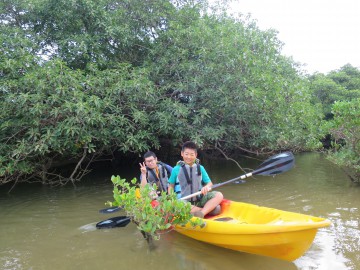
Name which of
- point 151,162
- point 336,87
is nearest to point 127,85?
point 151,162

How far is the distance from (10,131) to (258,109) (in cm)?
595

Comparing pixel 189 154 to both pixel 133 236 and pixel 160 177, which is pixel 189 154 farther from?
pixel 133 236

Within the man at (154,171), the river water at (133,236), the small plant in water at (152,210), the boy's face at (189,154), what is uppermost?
the boy's face at (189,154)

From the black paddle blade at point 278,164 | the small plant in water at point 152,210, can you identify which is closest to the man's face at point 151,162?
the small plant in water at point 152,210

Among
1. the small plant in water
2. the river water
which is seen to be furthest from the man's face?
the small plant in water

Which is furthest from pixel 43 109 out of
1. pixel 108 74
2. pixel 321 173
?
pixel 321 173

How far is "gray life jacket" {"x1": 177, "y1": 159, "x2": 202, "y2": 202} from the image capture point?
14.3 ft

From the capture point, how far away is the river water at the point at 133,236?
349cm

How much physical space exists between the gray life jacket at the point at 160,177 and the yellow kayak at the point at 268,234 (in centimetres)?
113

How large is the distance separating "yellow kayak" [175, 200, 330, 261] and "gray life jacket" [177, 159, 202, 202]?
62 centimetres

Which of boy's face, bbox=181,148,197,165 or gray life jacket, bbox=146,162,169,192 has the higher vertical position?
boy's face, bbox=181,148,197,165

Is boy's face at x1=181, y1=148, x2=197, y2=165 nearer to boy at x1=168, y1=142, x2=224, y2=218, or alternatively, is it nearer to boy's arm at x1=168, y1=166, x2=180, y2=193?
boy at x1=168, y1=142, x2=224, y2=218

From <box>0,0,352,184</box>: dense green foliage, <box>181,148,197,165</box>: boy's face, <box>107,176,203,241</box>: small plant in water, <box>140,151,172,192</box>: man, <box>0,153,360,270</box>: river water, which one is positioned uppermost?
<box>0,0,352,184</box>: dense green foliage

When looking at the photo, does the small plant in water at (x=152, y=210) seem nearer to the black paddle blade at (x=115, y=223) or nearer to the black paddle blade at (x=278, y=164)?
the black paddle blade at (x=115, y=223)
